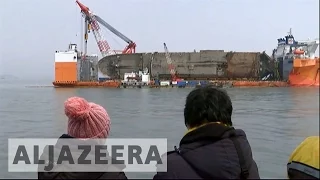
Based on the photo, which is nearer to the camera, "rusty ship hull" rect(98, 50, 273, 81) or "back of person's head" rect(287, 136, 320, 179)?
"back of person's head" rect(287, 136, 320, 179)

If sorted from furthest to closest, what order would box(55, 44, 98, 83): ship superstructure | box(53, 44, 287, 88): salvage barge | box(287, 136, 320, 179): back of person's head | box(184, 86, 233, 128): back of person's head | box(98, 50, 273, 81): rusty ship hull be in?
1. box(98, 50, 273, 81): rusty ship hull
2. box(55, 44, 98, 83): ship superstructure
3. box(53, 44, 287, 88): salvage barge
4. box(184, 86, 233, 128): back of person's head
5. box(287, 136, 320, 179): back of person's head

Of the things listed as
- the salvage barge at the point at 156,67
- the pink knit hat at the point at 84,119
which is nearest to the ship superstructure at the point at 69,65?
the salvage barge at the point at 156,67

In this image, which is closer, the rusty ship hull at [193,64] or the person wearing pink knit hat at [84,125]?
the person wearing pink knit hat at [84,125]

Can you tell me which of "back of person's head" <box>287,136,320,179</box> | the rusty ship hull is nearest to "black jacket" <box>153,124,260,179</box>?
"back of person's head" <box>287,136,320,179</box>

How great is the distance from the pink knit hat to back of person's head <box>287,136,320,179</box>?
0.49 m

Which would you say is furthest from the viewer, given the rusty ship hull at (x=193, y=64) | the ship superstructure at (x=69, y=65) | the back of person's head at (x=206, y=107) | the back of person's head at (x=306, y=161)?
the rusty ship hull at (x=193, y=64)

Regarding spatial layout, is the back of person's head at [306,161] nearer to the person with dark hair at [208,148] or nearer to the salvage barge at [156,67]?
the person with dark hair at [208,148]

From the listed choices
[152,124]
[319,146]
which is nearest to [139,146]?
[319,146]

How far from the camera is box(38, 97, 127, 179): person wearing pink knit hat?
946 mm

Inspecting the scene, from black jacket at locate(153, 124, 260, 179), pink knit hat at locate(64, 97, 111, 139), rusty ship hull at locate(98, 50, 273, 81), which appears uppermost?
rusty ship hull at locate(98, 50, 273, 81)

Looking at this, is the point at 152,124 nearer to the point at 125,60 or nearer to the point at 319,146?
the point at 319,146

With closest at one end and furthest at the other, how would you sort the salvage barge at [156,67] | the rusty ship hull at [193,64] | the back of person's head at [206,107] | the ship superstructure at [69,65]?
the back of person's head at [206,107], the salvage barge at [156,67], the ship superstructure at [69,65], the rusty ship hull at [193,64]

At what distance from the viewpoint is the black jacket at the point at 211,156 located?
0.85 meters

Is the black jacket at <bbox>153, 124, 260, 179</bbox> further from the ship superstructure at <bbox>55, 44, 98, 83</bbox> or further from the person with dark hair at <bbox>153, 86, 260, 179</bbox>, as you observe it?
the ship superstructure at <bbox>55, 44, 98, 83</bbox>
